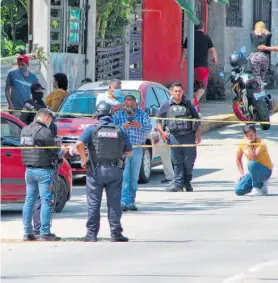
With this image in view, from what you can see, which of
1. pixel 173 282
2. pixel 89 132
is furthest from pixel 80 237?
pixel 173 282

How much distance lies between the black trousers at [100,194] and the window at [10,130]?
3211 mm

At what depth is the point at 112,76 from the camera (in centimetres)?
3014

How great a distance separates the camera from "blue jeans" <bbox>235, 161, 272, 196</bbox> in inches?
766

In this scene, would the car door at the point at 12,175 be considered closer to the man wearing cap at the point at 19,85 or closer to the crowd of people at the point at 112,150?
the crowd of people at the point at 112,150

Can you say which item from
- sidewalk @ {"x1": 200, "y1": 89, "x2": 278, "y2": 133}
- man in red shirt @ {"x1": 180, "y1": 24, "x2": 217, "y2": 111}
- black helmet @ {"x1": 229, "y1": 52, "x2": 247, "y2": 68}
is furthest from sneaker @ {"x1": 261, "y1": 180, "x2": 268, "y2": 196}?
man in red shirt @ {"x1": 180, "y1": 24, "x2": 217, "y2": 111}

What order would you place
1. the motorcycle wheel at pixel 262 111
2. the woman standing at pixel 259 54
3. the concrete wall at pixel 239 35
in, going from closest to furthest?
the motorcycle wheel at pixel 262 111 < the woman standing at pixel 259 54 < the concrete wall at pixel 239 35

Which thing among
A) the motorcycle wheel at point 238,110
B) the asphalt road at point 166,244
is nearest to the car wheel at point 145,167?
the asphalt road at point 166,244

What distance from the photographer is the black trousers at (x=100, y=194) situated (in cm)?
1470

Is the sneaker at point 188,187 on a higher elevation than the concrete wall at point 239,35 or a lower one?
lower

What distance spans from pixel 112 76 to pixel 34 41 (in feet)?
12.9

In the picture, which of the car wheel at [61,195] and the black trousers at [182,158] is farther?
the black trousers at [182,158]

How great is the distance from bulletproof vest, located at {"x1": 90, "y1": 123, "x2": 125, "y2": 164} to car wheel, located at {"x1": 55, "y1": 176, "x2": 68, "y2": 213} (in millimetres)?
2598

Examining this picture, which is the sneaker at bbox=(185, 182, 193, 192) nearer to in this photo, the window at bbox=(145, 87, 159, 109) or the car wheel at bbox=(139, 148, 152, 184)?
the car wheel at bbox=(139, 148, 152, 184)

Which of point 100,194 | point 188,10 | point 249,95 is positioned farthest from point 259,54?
point 100,194
